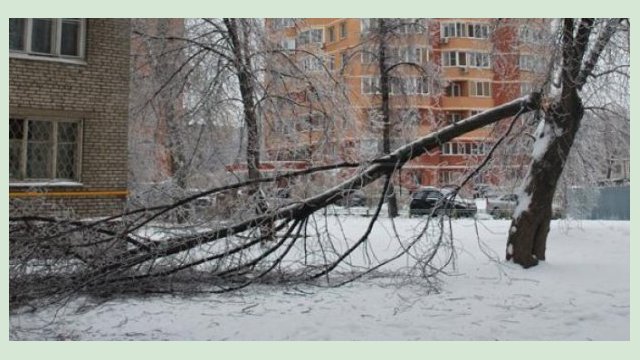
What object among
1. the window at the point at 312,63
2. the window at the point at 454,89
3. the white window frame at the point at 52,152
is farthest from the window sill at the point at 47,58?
the window at the point at 454,89

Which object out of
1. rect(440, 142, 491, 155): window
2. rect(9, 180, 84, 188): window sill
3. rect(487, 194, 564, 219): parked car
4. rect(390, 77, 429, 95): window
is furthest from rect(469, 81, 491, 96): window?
rect(9, 180, 84, 188): window sill

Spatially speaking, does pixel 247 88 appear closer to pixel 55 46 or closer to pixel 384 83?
pixel 55 46

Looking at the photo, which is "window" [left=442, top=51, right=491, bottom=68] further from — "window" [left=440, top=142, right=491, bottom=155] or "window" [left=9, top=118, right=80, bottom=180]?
"window" [left=9, top=118, right=80, bottom=180]

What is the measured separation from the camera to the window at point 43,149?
689cm

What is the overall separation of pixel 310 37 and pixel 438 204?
4.49 meters

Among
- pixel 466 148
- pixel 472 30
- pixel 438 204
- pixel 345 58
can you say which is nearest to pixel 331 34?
pixel 345 58

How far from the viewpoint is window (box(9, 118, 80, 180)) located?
271 inches

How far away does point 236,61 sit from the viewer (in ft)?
26.3

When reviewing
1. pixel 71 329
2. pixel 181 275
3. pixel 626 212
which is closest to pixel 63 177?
pixel 181 275

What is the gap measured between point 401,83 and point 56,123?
742 centimetres

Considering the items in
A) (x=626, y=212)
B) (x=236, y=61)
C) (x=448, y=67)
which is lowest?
(x=626, y=212)

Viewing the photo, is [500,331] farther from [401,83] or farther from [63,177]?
[401,83]

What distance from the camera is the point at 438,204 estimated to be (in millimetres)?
5762

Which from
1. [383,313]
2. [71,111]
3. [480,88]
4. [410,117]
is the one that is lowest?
[383,313]
